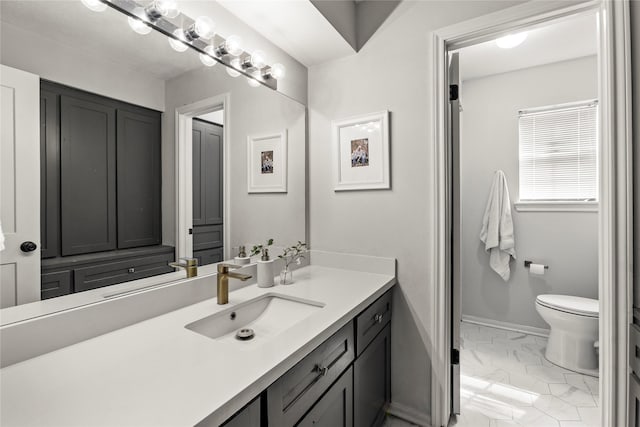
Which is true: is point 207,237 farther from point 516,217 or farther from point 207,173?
point 516,217

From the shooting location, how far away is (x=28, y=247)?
0.86m

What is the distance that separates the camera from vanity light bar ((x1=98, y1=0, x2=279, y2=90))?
105 cm

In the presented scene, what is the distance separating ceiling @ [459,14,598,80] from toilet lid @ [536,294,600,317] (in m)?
1.79

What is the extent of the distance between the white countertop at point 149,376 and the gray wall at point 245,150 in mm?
427

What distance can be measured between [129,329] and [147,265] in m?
0.23

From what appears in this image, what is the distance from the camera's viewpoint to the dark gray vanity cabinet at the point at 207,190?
4.43 ft

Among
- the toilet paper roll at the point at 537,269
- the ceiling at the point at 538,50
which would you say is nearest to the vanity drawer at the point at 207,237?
the ceiling at the point at 538,50

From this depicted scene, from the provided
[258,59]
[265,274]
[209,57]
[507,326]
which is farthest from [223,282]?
[507,326]

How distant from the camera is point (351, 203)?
6.08ft

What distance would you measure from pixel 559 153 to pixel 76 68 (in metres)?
3.28

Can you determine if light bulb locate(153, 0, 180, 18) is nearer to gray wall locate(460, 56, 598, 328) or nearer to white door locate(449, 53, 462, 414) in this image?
white door locate(449, 53, 462, 414)

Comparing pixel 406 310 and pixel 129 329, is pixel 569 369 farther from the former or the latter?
pixel 129 329

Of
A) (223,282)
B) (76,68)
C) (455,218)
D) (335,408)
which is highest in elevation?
(76,68)

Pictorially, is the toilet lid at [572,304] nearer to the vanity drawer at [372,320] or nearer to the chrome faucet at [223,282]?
the vanity drawer at [372,320]
